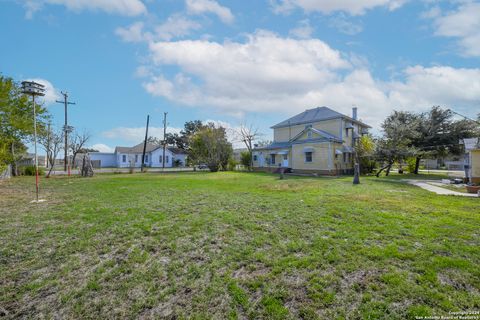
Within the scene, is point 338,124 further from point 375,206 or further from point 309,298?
point 309,298

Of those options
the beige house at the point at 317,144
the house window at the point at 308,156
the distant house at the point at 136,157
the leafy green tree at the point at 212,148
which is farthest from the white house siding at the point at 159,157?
the house window at the point at 308,156

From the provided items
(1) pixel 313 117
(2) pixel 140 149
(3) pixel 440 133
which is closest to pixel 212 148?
(1) pixel 313 117

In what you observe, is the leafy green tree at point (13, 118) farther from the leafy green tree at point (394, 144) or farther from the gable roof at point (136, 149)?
the leafy green tree at point (394, 144)

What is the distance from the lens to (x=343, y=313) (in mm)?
2344

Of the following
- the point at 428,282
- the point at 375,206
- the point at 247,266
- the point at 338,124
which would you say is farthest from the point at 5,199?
the point at 338,124

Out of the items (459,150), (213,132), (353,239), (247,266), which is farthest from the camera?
(213,132)

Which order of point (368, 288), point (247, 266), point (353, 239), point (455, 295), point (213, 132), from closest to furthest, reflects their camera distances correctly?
point (455, 295)
point (368, 288)
point (247, 266)
point (353, 239)
point (213, 132)

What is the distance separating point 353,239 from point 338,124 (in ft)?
66.1

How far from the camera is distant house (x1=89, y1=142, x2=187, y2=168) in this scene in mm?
42781

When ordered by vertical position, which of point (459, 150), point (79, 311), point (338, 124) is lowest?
point (79, 311)

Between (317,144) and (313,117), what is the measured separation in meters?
4.93

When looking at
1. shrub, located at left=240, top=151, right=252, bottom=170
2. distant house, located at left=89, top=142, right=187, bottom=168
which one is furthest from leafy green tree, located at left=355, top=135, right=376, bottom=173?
distant house, located at left=89, top=142, right=187, bottom=168

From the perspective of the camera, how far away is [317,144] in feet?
68.9

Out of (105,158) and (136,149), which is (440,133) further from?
(105,158)
